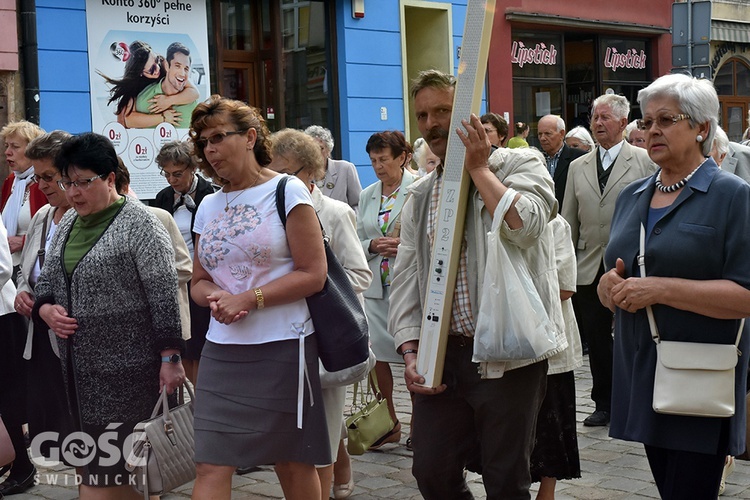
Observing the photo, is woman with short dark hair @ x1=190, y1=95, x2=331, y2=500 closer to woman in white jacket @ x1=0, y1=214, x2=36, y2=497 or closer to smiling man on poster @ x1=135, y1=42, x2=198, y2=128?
woman in white jacket @ x1=0, y1=214, x2=36, y2=497

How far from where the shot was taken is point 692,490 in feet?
11.8

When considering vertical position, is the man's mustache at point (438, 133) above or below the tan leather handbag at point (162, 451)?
above

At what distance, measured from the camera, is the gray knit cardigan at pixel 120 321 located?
4520mm

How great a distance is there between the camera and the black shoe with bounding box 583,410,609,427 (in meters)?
7.25

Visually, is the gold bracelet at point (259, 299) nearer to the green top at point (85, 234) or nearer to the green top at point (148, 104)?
the green top at point (85, 234)

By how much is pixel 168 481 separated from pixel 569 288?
7.15ft

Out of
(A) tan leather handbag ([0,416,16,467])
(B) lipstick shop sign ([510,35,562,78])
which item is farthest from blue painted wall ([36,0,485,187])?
(A) tan leather handbag ([0,416,16,467])

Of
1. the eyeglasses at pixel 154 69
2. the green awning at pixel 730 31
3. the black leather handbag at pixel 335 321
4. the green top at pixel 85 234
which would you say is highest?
the green awning at pixel 730 31

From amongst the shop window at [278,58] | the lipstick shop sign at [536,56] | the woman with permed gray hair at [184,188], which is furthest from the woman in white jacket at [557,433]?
the lipstick shop sign at [536,56]

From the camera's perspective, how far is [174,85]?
13.3 meters

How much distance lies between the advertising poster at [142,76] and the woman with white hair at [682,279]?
377 inches

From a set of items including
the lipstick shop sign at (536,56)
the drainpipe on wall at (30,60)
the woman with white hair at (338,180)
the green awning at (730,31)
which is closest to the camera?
the woman with white hair at (338,180)

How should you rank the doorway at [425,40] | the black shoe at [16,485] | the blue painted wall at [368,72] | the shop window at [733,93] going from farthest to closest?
1. the shop window at [733,93]
2. the doorway at [425,40]
3. the blue painted wall at [368,72]
4. the black shoe at [16,485]

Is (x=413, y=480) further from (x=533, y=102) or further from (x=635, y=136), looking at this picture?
(x=533, y=102)
